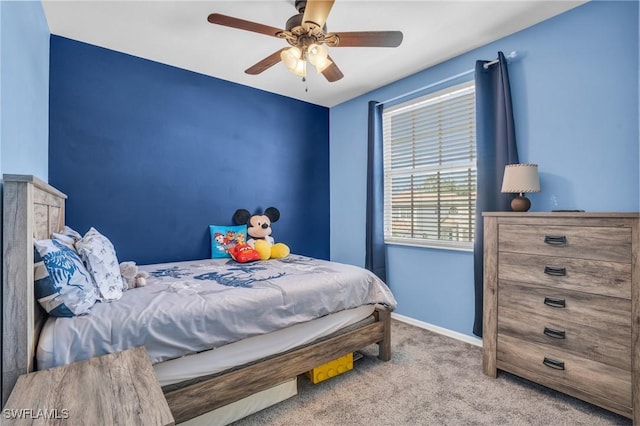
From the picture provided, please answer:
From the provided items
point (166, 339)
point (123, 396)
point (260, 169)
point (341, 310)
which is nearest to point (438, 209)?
point (341, 310)

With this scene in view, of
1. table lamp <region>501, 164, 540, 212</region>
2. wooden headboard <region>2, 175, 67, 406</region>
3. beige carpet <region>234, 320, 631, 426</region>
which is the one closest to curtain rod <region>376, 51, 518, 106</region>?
table lamp <region>501, 164, 540, 212</region>

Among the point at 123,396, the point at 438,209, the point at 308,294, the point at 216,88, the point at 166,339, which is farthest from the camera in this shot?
→ the point at 216,88

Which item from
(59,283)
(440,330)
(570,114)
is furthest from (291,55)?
(440,330)

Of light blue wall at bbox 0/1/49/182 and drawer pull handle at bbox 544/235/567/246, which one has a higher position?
light blue wall at bbox 0/1/49/182

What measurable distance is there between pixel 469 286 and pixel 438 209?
2.42 ft

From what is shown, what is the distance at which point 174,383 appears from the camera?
1414 millimetres

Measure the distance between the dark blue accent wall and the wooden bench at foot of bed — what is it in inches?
69.1

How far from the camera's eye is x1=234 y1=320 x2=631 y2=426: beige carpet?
163 centimetres

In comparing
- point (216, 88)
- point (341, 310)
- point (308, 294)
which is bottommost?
point (341, 310)

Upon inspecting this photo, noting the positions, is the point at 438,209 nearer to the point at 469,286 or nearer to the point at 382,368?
the point at 469,286

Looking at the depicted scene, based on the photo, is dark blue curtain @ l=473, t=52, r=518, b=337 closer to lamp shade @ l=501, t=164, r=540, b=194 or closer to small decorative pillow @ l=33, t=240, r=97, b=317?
lamp shade @ l=501, t=164, r=540, b=194

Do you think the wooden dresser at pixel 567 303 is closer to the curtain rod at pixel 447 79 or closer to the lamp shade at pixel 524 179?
→ the lamp shade at pixel 524 179

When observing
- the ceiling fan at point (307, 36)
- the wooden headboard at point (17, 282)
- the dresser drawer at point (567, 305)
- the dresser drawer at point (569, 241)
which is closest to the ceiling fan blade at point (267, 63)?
the ceiling fan at point (307, 36)

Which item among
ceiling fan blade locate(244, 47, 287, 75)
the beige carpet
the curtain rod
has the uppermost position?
the curtain rod
